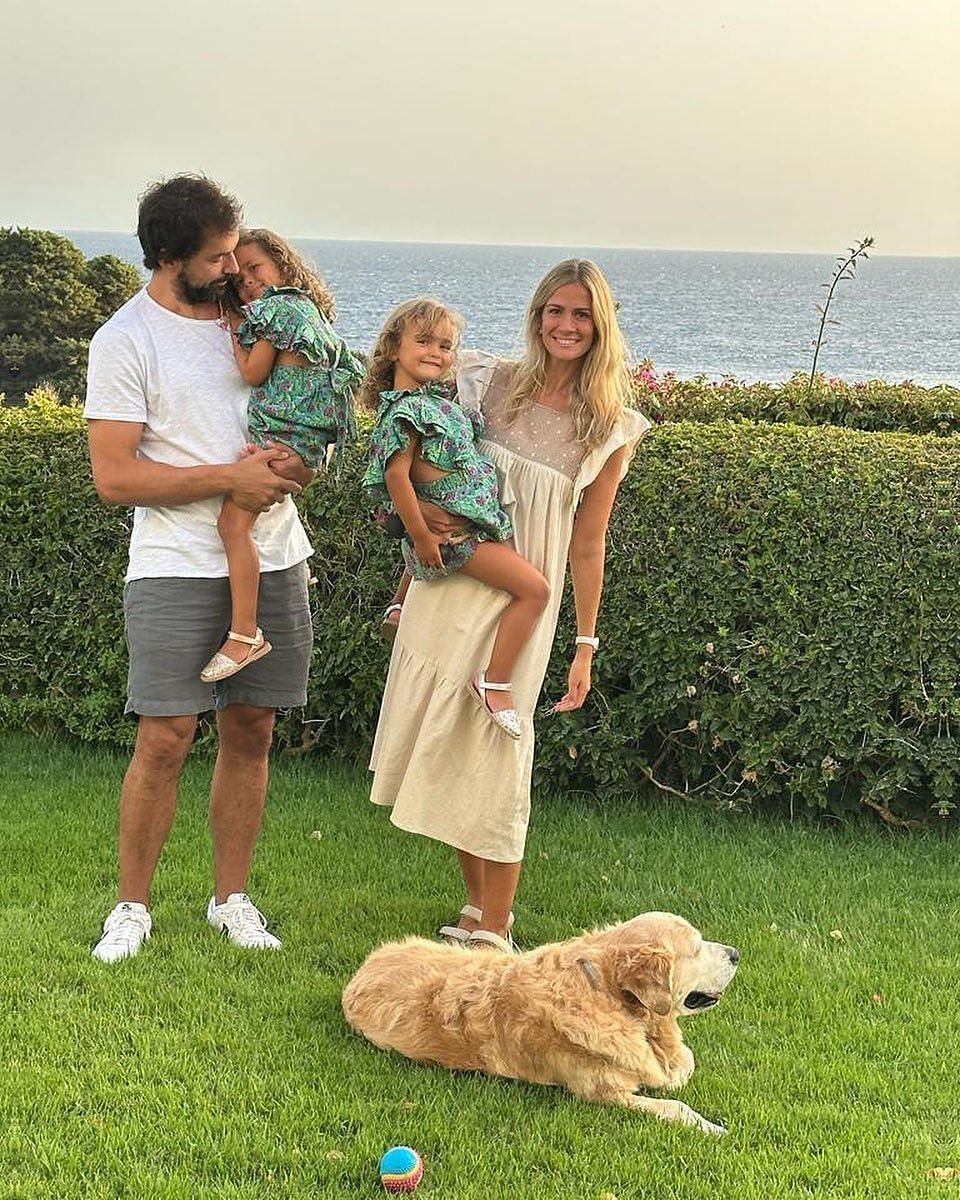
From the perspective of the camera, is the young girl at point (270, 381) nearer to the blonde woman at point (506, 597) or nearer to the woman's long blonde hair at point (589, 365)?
the blonde woman at point (506, 597)

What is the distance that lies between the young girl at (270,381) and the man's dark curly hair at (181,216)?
9.1 inches

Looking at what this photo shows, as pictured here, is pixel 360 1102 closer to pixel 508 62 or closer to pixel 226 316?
pixel 226 316

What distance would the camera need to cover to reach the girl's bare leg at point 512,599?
379 centimetres

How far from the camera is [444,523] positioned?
3734mm

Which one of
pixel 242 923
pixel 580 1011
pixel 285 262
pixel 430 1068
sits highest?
pixel 285 262

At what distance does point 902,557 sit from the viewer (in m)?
5.05

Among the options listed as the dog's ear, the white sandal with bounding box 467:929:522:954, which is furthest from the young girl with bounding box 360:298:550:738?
the dog's ear

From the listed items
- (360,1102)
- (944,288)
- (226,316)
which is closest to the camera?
(360,1102)

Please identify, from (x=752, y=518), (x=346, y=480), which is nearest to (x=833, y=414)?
(x=752, y=518)

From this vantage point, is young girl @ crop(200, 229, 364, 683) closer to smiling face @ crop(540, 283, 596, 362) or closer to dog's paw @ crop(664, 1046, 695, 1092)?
smiling face @ crop(540, 283, 596, 362)

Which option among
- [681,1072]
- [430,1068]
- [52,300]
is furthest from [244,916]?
[52,300]

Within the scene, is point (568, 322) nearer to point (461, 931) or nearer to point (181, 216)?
point (181, 216)

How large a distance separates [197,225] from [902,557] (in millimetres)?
3040

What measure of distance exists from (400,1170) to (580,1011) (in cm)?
59
